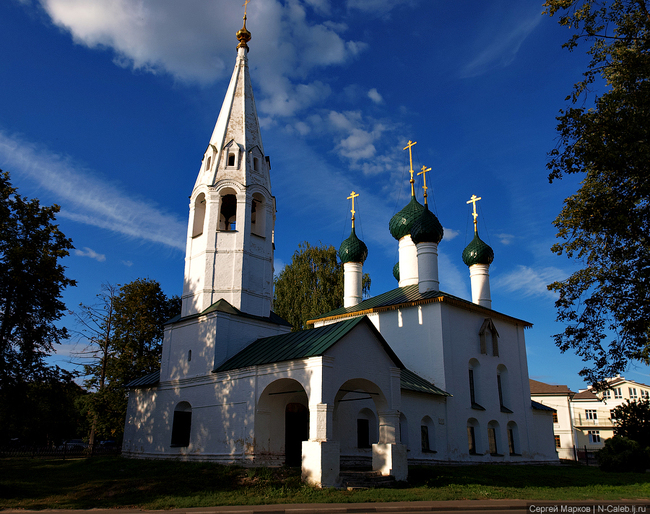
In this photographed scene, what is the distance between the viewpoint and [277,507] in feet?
29.4

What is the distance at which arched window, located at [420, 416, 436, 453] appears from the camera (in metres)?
16.9

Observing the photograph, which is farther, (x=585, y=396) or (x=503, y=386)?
(x=585, y=396)

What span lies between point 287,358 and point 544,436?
15120 millimetres

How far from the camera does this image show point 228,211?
719 inches

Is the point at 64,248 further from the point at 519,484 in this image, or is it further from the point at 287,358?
the point at 519,484

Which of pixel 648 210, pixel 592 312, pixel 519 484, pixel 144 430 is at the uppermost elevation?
pixel 648 210

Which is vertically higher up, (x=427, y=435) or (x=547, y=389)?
(x=547, y=389)

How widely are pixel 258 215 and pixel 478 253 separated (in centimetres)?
1220

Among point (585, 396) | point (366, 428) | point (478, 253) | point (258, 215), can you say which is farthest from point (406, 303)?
point (585, 396)

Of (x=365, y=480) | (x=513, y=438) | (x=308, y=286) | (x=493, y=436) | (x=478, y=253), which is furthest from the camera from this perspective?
(x=308, y=286)

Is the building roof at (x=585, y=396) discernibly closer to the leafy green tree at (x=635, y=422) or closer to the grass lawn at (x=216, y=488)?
the leafy green tree at (x=635, y=422)

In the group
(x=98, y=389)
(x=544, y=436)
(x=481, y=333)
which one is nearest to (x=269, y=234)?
(x=481, y=333)

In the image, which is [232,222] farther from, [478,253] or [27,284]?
[478,253]

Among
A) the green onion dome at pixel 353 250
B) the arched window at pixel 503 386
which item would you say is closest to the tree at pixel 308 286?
the green onion dome at pixel 353 250
